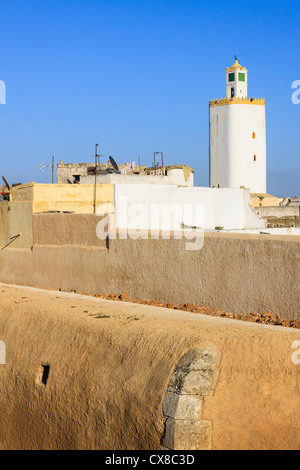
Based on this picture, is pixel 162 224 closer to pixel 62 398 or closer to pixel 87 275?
pixel 87 275

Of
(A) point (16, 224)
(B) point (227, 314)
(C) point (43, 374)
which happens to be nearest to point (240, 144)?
(A) point (16, 224)

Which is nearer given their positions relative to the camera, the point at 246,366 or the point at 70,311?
the point at 246,366

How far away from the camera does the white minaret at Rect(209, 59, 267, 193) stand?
45188 millimetres

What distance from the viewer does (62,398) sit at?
8.70 meters

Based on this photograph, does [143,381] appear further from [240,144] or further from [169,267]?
[240,144]

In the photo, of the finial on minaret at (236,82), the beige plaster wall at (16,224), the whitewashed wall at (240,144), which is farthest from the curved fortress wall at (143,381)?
the finial on minaret at (236,82)

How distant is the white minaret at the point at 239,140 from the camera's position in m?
45.2

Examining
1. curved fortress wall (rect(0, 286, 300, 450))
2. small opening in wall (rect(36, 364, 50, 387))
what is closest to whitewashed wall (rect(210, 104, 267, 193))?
curved fortress wall (rect(0, 286, 300, 450))

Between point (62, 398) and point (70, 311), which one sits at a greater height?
point (70, 311)

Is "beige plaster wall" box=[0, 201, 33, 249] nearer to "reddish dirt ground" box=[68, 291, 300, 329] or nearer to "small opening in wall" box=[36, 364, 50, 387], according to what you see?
"reddish dirt ground" box=[68, 291, 300, 329]

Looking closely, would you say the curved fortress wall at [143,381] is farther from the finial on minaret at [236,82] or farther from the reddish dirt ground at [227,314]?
the finial on minaret at [236,82]

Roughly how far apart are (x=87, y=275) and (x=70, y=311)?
11.4ft

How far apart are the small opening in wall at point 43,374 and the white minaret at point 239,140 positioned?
122 ft
